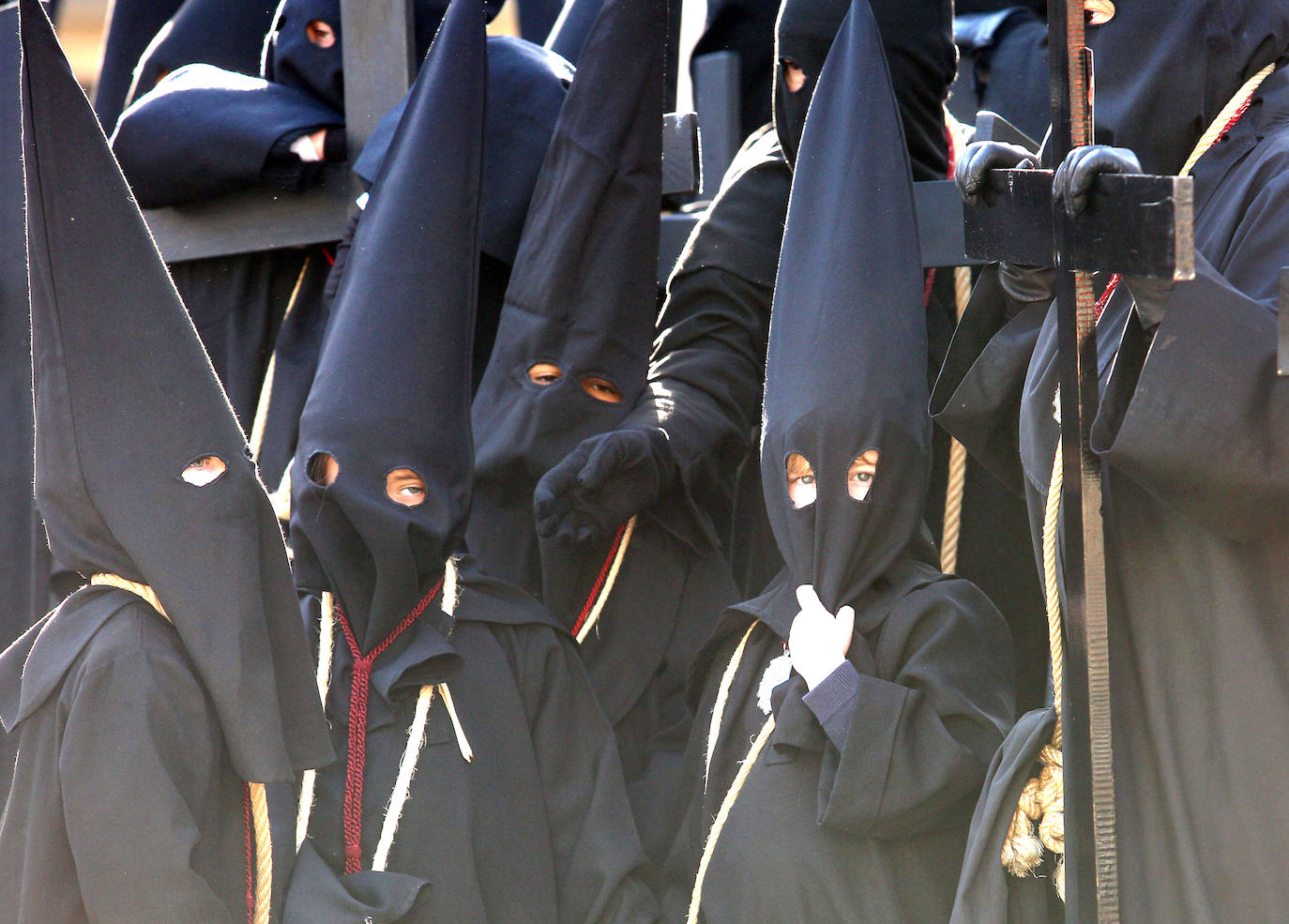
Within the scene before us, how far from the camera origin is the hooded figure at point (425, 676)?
11.0 ft

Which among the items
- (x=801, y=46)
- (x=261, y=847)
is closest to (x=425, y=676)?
(x=261, y=847)

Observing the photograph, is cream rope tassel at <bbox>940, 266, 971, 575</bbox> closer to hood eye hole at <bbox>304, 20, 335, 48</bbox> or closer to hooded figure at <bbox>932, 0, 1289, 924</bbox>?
hooded figure at <bbox>932, 0, 1289, 924</bbox>

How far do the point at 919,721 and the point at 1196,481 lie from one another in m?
1.01

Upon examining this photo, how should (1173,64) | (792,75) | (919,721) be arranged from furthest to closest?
(792,75)
(919,721)
(1173,64)

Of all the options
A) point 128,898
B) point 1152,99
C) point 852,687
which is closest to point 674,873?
point 852,687

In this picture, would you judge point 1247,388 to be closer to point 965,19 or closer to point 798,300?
point 798,300

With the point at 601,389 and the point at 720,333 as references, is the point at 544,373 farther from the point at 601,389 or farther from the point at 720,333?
the point at 720,333

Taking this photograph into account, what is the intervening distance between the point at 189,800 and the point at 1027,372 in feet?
5.52

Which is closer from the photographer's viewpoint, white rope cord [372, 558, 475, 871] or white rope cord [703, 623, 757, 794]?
white rope cord [372, 558, 475, 871]

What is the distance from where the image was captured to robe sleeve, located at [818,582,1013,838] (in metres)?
3.11

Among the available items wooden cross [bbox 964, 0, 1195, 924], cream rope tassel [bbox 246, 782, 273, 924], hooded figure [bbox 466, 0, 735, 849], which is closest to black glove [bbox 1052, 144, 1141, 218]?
wooden cross [bbox 964, 0, 1195, 924]

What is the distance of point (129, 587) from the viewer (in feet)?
10.1

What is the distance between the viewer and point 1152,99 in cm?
262

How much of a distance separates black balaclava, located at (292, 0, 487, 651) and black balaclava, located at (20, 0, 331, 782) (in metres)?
0.34
